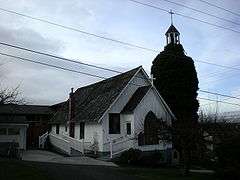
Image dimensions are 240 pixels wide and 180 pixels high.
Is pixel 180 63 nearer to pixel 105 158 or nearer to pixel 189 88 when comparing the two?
pixel 189 88

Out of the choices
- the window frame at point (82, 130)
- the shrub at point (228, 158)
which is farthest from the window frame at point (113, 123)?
the shrub at point (228, 158)

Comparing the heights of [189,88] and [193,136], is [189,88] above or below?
above

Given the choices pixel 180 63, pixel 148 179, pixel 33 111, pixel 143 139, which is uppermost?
pixel 180 63

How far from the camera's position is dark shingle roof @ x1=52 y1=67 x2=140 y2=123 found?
35688mm

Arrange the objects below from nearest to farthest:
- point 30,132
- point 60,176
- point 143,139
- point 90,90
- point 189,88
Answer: point 60,176
point 143,139
point 189,88
point 90,90
point 30,132

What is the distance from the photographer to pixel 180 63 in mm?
40375

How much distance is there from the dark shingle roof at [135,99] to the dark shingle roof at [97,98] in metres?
1.35

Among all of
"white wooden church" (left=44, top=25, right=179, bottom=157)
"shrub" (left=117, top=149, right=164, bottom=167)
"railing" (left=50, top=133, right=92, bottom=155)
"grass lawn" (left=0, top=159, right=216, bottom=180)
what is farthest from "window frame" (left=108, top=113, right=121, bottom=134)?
"grass lawn" (left=0, top=159, right=216, bottom=180)

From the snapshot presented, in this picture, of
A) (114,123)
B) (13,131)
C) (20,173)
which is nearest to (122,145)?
(114,123)

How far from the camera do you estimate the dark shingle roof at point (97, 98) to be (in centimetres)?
3569

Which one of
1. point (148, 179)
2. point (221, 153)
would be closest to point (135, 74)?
point (221, 153)

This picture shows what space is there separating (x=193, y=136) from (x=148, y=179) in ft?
12.2

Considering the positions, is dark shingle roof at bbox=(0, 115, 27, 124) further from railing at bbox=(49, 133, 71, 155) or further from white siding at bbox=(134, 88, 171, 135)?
white siding at bbox=(134, 88, 171, 135)

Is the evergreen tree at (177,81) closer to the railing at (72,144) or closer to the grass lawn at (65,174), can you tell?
the railing at (72,144)
